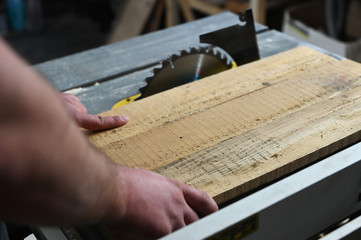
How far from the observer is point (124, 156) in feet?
3.06

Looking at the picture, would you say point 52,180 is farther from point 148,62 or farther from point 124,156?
point 148,62

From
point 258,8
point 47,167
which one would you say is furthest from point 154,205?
point 258,8

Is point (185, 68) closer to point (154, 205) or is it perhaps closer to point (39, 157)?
point (154, 205)

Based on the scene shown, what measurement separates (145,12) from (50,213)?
2814 mm

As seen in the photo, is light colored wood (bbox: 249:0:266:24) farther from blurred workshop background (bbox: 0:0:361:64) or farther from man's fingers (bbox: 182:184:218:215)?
man's fingers (bbox: 182:184:218:215)

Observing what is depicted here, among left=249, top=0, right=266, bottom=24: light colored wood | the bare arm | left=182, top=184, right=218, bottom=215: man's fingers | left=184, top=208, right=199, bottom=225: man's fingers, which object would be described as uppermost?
the bare arm

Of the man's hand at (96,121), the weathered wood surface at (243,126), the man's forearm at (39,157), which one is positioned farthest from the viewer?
the man's hand at (96,121)

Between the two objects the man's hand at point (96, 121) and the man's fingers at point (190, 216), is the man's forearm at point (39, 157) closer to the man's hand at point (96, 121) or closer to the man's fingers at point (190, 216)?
the man's fingers at point (190, 216)

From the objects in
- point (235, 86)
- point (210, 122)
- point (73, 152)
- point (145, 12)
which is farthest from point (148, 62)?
point (145, 12)

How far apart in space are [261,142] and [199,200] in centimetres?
22

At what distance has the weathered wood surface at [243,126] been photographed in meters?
0.87

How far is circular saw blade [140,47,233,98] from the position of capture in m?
1.19

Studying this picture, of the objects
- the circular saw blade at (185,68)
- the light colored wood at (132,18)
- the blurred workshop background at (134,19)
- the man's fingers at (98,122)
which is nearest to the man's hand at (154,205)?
the man's fingers at (98,122)

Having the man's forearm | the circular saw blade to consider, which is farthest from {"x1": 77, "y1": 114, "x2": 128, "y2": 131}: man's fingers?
the man's forearm
